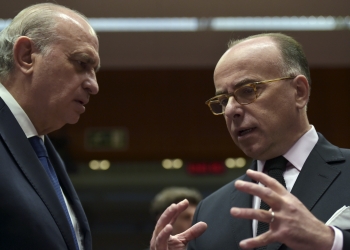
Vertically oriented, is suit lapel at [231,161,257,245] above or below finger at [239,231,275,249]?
below

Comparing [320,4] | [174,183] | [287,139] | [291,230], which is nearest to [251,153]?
Answer: [287,139]

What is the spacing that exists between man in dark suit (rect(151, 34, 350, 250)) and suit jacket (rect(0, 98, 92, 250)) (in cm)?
37

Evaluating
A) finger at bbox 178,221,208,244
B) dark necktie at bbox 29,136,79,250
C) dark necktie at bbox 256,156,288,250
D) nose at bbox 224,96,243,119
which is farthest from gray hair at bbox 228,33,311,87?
dark necktie at bbox 29,136,79,250

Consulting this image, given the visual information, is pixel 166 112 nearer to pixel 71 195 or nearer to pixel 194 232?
pixel 71 195

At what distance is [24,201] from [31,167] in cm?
17

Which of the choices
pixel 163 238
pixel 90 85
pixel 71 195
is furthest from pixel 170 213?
pixel 90 85

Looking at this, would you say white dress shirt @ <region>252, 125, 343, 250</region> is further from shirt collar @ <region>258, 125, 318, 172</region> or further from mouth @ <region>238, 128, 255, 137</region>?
mouth @ <region>238, 128, 255, 137</region>

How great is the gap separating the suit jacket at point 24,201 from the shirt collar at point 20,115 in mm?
67

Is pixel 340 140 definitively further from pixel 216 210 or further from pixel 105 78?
pixel 216 210

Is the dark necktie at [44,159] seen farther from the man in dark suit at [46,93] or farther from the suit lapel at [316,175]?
the suit lapel at [316,175]

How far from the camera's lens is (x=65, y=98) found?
84.4 inches

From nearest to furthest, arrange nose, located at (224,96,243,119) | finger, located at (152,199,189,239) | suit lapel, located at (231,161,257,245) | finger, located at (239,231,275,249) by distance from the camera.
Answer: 1. finger, located at (239,231,275,249)
2. finger, located at (152,199,189,239)
3. suit lapel, located at (231,161,257,245)
4. nose, located at (224,96,243,119)

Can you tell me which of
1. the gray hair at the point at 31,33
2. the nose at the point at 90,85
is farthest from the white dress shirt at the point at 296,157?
the gray hair at the point at 31,33

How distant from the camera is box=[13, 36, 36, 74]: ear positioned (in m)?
2.12
